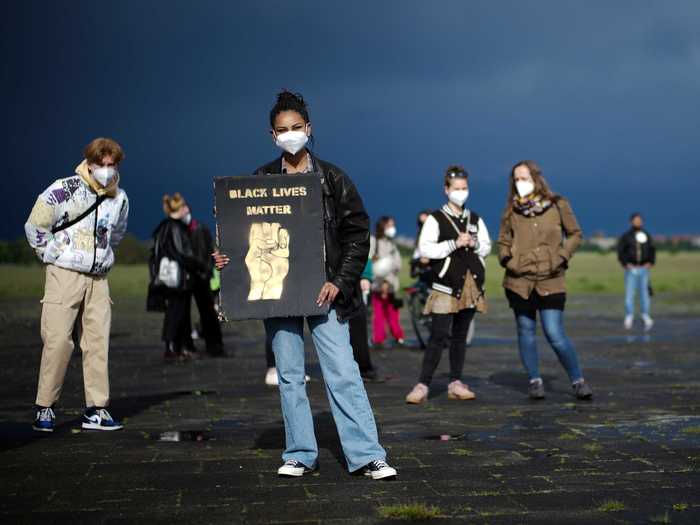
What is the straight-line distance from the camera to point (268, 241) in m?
6.21

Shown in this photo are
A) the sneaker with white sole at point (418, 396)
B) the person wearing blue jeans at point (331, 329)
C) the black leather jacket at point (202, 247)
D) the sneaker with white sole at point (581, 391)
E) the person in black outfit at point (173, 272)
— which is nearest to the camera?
the person wearing blue jeans at point (331, 329)

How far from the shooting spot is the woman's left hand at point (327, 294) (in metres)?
6.08

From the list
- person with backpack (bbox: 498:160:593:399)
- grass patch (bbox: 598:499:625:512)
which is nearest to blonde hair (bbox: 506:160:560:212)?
person with backpack (bbox: 498:160:593:399)

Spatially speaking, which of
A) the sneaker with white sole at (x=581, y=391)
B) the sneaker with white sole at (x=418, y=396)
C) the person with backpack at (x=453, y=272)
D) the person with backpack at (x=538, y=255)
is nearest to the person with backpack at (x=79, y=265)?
the sneaker with white sole at (x=418, y=396)

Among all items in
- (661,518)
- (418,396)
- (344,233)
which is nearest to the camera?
(661,518)

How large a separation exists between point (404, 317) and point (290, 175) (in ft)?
71.3

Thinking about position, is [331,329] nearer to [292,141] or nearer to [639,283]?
[292,141]

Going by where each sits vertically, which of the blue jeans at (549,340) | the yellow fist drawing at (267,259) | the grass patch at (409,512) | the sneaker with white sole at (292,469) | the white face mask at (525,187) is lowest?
the grass patch at (409,512)

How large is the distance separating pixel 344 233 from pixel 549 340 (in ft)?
14.1

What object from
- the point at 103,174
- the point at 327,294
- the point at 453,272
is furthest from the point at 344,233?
the point at 453,272

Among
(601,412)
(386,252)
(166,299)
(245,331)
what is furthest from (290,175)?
(245,331)

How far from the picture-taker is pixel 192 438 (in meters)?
7.95

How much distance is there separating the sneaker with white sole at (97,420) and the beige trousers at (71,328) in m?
0.06

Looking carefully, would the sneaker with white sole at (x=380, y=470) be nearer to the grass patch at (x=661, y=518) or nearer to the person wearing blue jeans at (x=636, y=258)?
the grass patch at (x=661, y=518)
